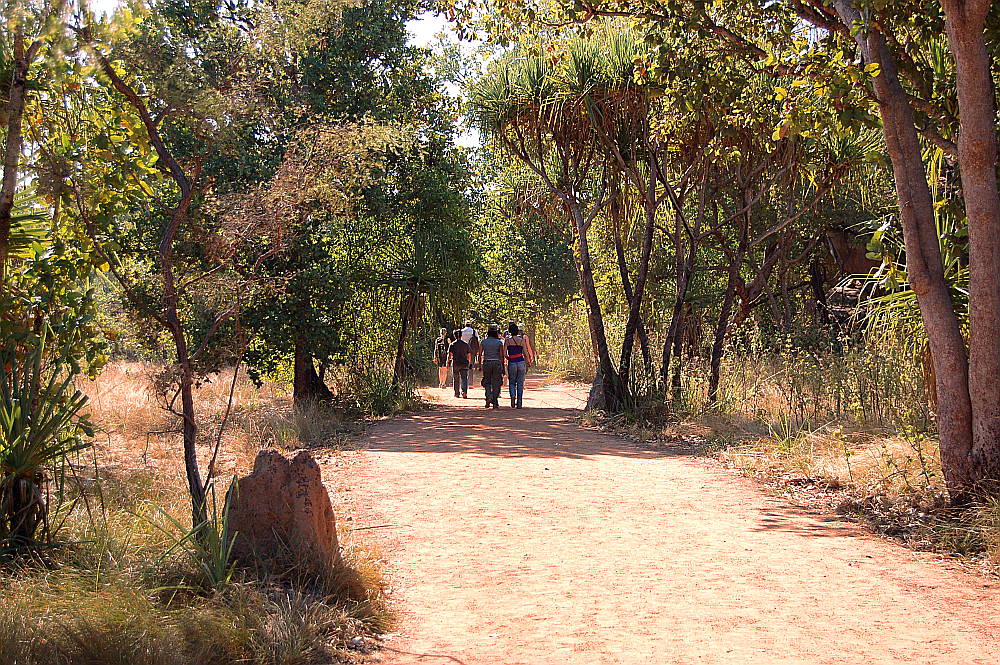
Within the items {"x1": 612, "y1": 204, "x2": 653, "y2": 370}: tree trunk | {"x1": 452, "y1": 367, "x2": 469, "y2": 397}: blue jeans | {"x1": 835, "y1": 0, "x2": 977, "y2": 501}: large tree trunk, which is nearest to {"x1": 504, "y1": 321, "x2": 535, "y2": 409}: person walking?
{"x1": 612, "y1": 204, "x2": 653, "y2": 370}: tree trunk

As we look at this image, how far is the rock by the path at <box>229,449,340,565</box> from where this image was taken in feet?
17.8

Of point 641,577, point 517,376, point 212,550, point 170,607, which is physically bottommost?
point 641,577

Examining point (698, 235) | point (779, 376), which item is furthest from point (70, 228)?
point (698, 235)

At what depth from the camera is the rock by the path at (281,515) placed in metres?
5.44

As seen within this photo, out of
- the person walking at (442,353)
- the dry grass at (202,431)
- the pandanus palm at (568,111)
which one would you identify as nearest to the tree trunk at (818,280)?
the pandanus palm at (568,111)

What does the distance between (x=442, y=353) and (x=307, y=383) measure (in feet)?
28.2

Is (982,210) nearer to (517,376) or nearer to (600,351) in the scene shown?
(600,351)

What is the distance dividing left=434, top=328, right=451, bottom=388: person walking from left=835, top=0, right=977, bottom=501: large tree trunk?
16.6 m

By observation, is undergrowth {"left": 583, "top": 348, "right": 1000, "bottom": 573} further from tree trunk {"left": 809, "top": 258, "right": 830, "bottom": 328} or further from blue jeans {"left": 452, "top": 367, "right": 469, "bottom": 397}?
tree trunk {"left": 809, "top": 258, "right": 830, "bottom": 328}

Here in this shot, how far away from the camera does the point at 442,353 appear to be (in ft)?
83.4

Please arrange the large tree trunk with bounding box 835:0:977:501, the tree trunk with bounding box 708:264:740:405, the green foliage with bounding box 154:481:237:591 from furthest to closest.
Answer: the tree trunk with bounding box 708:264:740:405, the large tree trunk with bounding box 835:0:977:501, the green foliage with bounding box 154:481:237:591

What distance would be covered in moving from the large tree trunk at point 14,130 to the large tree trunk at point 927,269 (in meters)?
5.68

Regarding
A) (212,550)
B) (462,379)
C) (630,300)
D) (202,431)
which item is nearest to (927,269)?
(212,550)

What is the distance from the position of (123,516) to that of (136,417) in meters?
8.62
